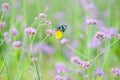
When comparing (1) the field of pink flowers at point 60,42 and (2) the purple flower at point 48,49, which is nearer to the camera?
(1) the field of pink flowers at point 60,42

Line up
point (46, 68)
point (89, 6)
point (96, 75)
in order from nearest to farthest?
point (96, 75) → point (89, 6) → point (46, 68)

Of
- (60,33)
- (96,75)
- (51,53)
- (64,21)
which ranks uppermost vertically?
(64,21)

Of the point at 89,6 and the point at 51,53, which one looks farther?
the point at 51,53

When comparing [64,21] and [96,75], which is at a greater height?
[64,21]

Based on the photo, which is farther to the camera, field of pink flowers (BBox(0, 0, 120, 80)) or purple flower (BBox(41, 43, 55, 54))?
purple flower (BBox(41, 43, 55, 54))

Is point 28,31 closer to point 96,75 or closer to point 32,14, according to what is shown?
point 96,75

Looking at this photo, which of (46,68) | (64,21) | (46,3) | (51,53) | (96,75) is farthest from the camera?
(46,3)

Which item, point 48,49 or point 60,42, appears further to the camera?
point 48,49

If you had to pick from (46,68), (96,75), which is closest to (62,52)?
(46,68)
